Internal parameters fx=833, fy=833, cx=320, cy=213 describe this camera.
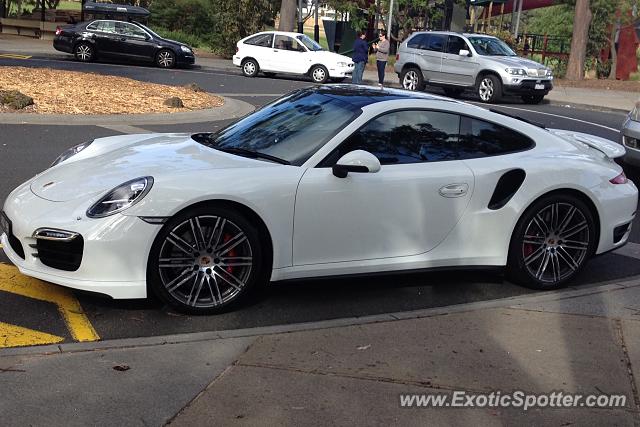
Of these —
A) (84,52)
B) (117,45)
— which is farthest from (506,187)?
(84,52)

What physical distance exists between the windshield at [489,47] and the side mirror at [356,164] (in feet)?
A: 60.7

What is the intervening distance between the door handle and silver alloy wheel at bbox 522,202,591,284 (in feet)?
1.98

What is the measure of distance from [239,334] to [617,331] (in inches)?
94.2

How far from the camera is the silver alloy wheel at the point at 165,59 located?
27359mm

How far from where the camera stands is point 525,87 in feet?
73.0

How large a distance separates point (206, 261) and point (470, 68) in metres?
18.8

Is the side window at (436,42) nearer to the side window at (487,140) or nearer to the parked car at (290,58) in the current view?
the parked car at (290,58)

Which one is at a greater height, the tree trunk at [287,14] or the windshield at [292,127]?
the tree trunk at [287,14]

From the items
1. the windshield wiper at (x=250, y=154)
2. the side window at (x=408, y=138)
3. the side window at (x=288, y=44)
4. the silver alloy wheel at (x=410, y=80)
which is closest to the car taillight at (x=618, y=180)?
the side window at (x=408, y=138)

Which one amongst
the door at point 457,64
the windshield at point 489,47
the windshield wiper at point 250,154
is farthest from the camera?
the windshield at point 489,47

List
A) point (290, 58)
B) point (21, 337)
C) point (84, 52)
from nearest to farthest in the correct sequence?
1. point (21, 337)
2. point (290, 58)
3. point (84, 52)

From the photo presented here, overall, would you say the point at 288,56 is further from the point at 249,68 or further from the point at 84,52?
the point at 84,52

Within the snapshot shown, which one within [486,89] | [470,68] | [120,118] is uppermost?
[470,68]

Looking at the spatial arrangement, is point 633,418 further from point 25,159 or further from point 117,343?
point 25,159
